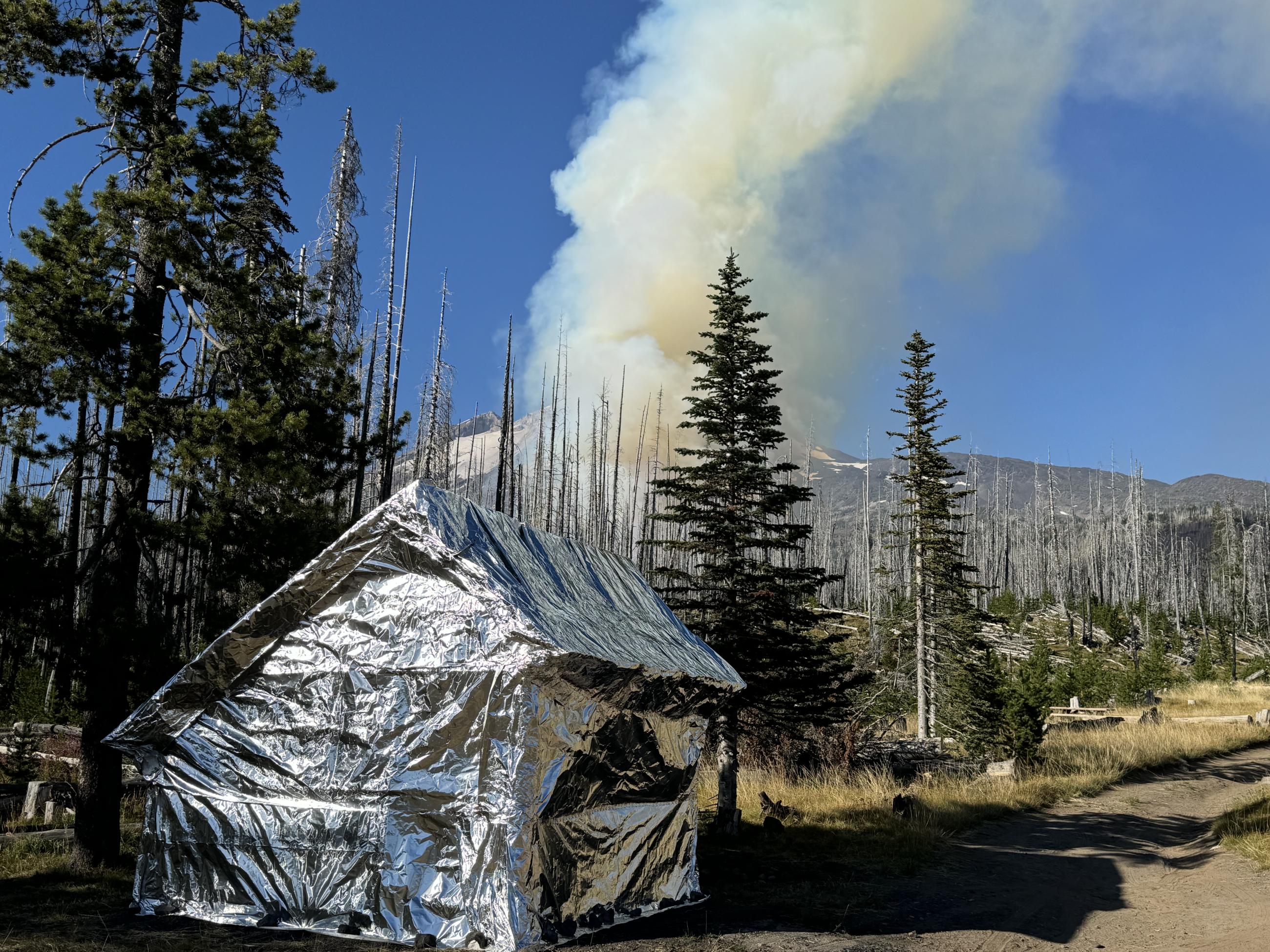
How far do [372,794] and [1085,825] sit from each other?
1390 cm

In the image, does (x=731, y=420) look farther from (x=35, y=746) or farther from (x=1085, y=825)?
(x=35, y=746)

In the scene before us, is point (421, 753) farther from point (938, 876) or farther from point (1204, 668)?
point (1204, 668)

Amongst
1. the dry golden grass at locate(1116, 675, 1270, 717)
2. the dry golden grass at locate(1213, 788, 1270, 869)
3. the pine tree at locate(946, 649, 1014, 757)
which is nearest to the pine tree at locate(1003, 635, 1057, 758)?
the pine tree at locate(946, 649, 1014, 757)

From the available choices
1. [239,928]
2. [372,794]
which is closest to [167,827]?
[239,928]

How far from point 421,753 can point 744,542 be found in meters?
13.3

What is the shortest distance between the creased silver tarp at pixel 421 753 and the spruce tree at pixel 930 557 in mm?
21780

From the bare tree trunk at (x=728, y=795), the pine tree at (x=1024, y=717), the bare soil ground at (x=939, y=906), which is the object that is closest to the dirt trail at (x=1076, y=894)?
the bare soil ground at (x=939, y=906)

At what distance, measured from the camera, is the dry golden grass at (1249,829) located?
42.1 ft

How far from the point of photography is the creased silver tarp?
778 cm

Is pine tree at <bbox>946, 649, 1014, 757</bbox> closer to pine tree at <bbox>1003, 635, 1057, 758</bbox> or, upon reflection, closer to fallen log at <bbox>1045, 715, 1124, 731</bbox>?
pine tree at <bbox>1003, 635, 1057, 758</bbox>

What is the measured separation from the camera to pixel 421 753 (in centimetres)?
813

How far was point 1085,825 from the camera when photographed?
53.4ft

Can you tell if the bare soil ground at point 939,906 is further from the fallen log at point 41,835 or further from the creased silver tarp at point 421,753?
the fallen log at point 41,835

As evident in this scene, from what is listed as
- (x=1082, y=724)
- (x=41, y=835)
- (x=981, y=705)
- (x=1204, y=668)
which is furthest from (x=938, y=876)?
(x=1204, y=668)
